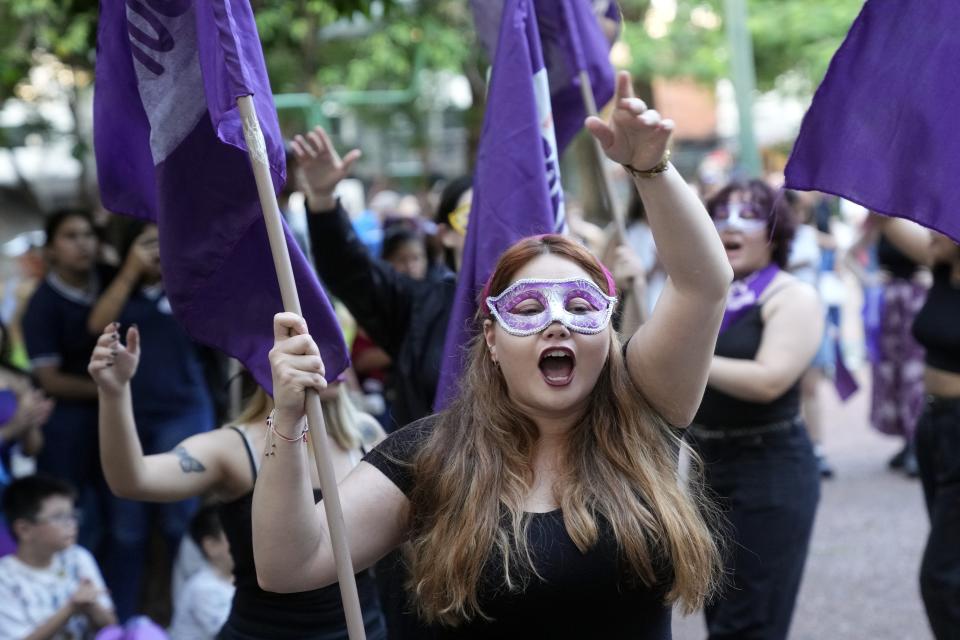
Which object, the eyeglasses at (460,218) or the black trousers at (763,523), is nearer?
the black trousers at (763,523)

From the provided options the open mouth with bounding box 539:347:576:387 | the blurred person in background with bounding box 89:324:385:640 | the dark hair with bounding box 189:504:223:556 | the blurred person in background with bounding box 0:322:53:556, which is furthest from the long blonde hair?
the blurred person in background with bounding box 0:322:53:556

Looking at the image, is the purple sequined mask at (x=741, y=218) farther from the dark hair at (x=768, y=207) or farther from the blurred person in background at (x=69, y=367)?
the blurred person in background at (x=69, y=367)

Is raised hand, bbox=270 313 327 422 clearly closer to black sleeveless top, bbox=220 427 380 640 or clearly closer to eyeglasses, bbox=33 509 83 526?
black sleeveless top, bbox=220 427 380 640

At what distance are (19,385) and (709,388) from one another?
300 cm

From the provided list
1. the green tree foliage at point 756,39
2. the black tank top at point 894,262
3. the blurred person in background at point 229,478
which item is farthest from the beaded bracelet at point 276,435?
the green tree foliage at point 756,39

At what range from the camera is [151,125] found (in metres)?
3.42

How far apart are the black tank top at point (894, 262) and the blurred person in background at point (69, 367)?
17.3 feet

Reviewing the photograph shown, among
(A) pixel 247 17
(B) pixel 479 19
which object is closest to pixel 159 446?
(B) pixel 479 19

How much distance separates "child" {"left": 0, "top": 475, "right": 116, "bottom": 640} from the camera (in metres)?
5.03

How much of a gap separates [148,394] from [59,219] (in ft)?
3.22

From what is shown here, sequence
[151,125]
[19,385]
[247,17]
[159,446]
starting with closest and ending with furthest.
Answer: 1. [247,17]
2. [151,125]
3. [19,385]
4. [159,446]

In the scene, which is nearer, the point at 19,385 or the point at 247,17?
the point at 247,17

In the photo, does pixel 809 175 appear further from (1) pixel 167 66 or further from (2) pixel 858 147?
(1) pixel 167 66

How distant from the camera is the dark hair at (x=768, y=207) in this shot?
17.3 feet
